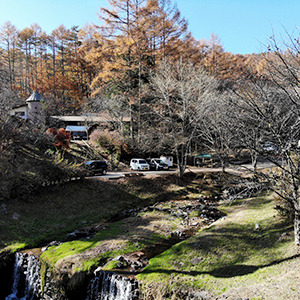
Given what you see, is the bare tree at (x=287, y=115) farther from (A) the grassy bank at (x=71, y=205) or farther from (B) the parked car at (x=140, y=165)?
(B) the parked car at (x=140, y=165)

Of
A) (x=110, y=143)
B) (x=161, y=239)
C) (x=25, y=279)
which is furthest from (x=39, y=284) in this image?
(x=110, y=143)

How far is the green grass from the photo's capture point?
736 cm

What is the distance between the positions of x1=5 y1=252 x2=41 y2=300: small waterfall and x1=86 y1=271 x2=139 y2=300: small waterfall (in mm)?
2652

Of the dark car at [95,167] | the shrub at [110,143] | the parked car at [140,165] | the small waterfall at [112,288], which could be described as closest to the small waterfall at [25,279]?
the small waterfall at [112,288]

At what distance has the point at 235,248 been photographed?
921 centimetres

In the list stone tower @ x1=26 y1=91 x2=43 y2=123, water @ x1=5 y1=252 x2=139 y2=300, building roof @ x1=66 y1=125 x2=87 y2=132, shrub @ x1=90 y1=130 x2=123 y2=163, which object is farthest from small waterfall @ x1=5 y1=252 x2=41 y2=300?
Result: building roof @ x1=66 y1=125 x2=87 y2=132

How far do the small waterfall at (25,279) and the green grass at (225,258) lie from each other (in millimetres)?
4656

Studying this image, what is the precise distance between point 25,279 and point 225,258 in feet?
26.2

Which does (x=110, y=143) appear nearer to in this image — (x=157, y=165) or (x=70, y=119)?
(x=157, y=165)

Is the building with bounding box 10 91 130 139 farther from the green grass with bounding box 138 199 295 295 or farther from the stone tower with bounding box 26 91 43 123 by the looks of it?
the green grass with bounding box 138 199 295 295

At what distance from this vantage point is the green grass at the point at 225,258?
24.1 feet

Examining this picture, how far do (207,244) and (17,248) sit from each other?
824cm

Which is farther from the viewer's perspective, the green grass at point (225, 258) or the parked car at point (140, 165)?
the parked car at point (140, 165)

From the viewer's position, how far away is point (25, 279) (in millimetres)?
10125
